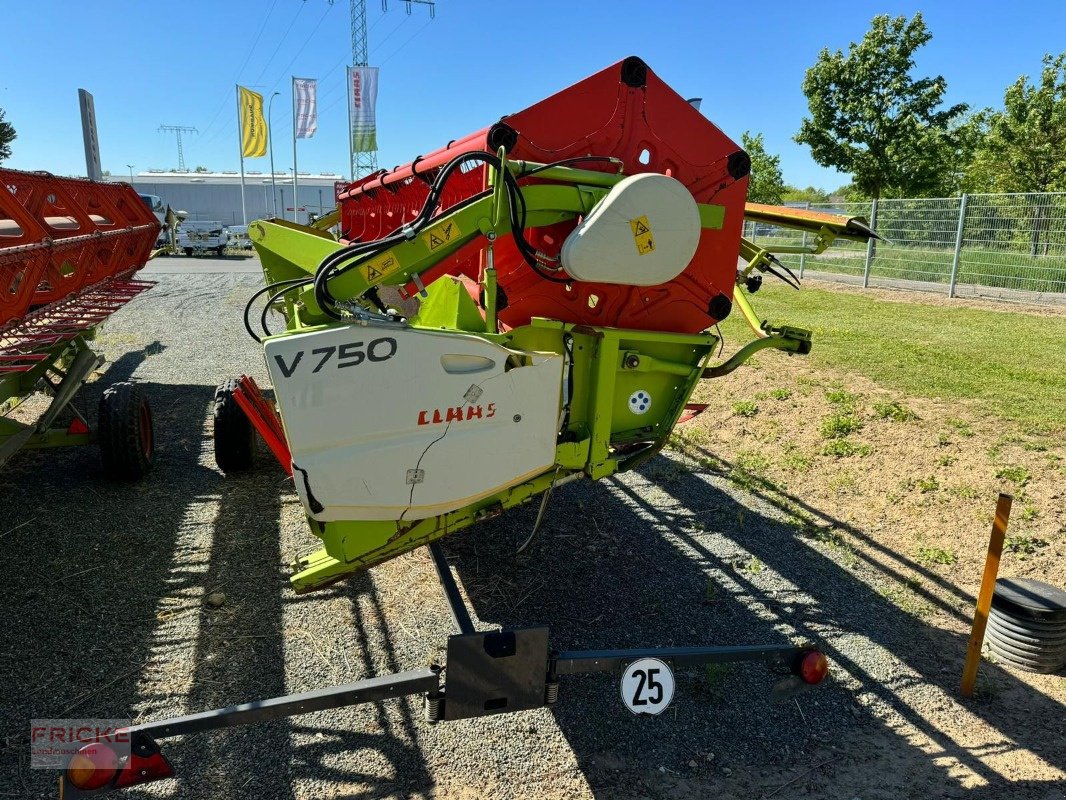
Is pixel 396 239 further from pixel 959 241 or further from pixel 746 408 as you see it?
pixel 959 241

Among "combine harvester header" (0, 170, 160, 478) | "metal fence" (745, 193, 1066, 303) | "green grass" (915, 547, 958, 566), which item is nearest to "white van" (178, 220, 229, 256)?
"metal fence" (745, 193, 1066, 303)

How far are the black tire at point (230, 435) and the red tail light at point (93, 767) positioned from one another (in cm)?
326

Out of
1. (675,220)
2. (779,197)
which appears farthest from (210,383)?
(779,197)

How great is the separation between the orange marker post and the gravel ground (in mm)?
131

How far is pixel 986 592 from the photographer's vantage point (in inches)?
118

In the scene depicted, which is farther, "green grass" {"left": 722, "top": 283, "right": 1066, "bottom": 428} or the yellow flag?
the yellow flag

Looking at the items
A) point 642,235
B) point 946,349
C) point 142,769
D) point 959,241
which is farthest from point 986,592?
point 959,241

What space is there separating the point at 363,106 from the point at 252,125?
677 cm

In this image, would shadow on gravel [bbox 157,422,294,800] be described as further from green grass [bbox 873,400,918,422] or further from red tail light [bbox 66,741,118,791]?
green grass [bbox 873,400,918,422]

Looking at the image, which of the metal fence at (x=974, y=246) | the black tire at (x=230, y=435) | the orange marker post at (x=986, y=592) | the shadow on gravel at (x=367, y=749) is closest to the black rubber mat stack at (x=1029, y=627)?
→ the orange marker post at (x=986, y=592)

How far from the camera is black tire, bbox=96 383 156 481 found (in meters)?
4.82

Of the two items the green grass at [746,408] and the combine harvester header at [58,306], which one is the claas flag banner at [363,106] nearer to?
the combine harvester header at [58,306]

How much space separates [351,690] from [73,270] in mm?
4636

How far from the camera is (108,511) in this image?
456cm
